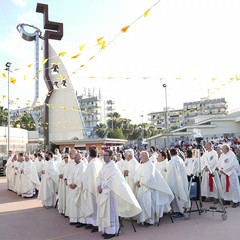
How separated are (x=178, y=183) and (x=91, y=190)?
2466 millimetres

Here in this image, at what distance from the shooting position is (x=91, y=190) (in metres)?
7.95

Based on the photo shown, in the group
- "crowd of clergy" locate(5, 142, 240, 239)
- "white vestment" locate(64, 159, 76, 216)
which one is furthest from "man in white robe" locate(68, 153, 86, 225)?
"white vestment" locate(64, 159, 76, 216)

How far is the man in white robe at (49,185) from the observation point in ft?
37.3

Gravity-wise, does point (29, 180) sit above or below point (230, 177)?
below

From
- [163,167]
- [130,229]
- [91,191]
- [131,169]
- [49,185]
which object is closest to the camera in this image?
[130,229]

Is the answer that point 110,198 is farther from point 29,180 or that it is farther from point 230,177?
point 29,180

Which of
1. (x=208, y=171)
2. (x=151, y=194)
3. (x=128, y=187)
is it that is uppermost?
(x=208, y=171)

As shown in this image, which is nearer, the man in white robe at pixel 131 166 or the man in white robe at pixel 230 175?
the man in white robe at pixel 131 166

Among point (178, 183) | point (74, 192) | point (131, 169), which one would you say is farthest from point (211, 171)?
point (74, 192)

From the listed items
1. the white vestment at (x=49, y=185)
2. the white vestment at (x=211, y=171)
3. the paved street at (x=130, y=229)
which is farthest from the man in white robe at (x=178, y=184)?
the white vestment at (x=49, y=185)

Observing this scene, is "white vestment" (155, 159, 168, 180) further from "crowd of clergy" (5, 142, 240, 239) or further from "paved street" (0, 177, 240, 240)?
"paved street" (0, 177, 240, 240)

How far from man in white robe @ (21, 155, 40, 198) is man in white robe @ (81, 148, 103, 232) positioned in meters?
6.58

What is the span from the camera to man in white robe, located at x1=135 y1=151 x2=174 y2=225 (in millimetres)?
7936

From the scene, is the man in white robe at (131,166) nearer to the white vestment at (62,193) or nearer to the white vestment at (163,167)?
the white vestment at (163,167)
